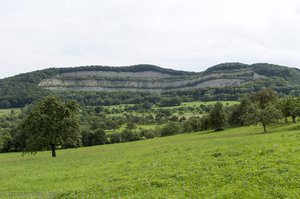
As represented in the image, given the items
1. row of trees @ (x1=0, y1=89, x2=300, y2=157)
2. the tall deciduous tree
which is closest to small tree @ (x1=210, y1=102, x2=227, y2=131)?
row of trees @ (x1=0, y1=89, x2=300, y2=157)

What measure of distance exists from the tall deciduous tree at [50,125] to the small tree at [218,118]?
Answer: 177ft

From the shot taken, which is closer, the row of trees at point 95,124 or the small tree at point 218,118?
the row of trees at point 95,124

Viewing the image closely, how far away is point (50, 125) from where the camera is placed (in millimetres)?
57281

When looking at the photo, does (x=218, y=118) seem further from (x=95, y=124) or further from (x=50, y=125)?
(x=95, y=124)

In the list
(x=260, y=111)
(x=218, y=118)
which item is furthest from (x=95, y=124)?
(x=260, y=111)

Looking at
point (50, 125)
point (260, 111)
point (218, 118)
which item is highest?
point (50, 125)

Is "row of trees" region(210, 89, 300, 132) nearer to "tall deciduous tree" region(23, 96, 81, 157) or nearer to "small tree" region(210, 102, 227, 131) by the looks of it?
"small tree" region(210, 102, 227, 131)

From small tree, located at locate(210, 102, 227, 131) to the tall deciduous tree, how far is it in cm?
5399

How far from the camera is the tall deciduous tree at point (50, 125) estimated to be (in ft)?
187

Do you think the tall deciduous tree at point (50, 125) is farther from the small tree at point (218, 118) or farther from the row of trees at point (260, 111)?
the small tree at point (218, 118)

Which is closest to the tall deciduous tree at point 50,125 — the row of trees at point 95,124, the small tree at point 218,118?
the row of trees at point 95,124

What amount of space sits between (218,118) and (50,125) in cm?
5921

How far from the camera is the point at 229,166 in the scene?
67.7 ft

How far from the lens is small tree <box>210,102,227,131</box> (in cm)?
9906
